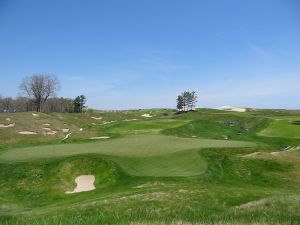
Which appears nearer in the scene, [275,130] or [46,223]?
[46,223]

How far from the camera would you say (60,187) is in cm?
3089

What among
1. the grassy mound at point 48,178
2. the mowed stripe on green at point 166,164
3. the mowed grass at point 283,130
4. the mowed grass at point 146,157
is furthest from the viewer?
the mowed grass at point 283,130

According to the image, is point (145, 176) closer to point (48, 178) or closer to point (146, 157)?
point (146, 157)

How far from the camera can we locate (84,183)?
31844 millimetres

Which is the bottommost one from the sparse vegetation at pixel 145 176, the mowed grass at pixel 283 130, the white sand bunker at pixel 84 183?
the white sand bunker at pixel 84 183

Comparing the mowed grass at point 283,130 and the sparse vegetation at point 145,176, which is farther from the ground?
the mowed grass at point 283,130

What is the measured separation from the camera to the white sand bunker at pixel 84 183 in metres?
30.7

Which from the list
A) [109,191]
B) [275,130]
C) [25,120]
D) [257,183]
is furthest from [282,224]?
[275,130]

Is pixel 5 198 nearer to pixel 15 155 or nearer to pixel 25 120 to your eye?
pixel 15 155

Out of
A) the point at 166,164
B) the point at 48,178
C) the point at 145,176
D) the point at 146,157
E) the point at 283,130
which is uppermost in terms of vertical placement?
the point at 283,130

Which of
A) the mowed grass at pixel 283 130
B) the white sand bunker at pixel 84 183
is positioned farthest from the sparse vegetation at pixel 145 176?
the mowed grass at pixel 283 130

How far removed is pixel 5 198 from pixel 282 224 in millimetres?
24004

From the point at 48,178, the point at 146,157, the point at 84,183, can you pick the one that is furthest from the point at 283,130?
the point at 48,178

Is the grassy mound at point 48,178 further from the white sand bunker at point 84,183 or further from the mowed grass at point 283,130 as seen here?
the mowed grass at point 283,130
